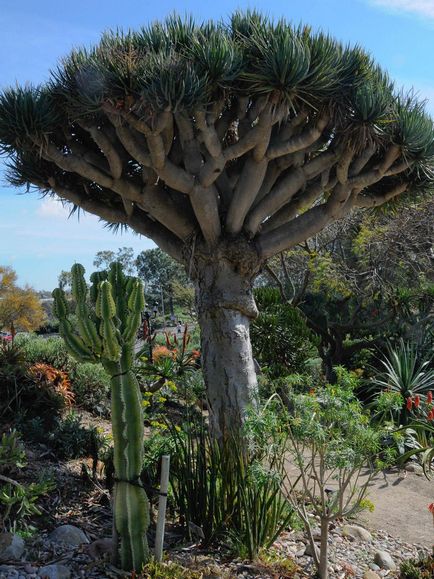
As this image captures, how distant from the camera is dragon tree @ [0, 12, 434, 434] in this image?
5.72m

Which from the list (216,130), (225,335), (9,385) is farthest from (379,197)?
(9,385)

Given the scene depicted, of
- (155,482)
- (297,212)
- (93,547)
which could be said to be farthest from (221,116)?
(93,547)

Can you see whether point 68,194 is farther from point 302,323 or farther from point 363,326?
point 363,326

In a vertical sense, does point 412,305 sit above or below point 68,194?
below

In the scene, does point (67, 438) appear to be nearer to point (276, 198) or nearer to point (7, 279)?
point (276, 198)

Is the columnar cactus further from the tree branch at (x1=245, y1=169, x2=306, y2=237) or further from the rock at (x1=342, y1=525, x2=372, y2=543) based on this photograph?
the tree branch at (x1=245, y1=169, x2=306, y2=237)

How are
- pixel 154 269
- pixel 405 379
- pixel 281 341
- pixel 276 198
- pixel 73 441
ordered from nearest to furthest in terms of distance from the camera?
pixel 73 441 → pixel 276 198 → pixel 281 341 → pixel 405 379 → pixel 154 269

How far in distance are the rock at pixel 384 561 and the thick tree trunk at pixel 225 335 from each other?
175cm

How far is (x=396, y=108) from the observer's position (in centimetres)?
665

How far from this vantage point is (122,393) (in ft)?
12.8

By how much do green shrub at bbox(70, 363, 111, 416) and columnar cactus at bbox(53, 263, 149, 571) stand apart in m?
4.01

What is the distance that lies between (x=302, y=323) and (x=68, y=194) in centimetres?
441

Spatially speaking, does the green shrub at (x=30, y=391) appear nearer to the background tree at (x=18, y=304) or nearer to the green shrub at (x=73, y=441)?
the green shrub at (x=73, y=441)

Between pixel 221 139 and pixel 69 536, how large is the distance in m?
4.09
